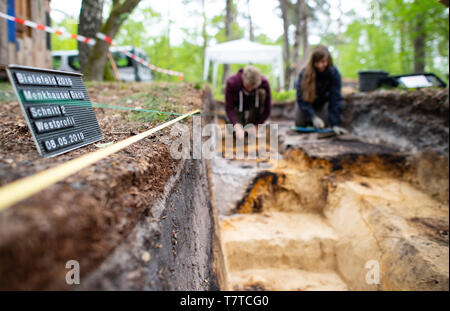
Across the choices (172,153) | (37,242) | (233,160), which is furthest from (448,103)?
(37,242)

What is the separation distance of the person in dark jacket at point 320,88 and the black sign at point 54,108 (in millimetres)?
3994

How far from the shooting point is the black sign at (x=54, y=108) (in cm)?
100

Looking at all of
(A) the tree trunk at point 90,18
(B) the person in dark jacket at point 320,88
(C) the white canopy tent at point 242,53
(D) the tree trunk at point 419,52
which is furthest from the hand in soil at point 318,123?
(C) the white canopy tent at point 242,53

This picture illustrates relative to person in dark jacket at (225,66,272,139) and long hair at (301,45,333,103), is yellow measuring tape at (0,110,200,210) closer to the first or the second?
person in dark jacket at (225,66,272,139)

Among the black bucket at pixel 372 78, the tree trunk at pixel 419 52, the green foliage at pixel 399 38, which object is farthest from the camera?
the tree trunk at pixel 419 52

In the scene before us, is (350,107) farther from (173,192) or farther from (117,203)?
(117,203)

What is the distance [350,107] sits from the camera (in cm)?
511

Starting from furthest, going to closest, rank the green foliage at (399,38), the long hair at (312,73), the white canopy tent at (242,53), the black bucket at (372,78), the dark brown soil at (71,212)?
1. the white canopy tent at (242,53)
2. the green foliage at (399,38)
3. the black bucket at (372,78)
4. the long hair at (312,73)
5. the dark brown soil at (71,212)

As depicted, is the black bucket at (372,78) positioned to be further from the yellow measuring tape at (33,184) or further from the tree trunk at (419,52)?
the yellow measuring tape at (33,184)

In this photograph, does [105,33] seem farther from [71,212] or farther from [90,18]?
[71,212]

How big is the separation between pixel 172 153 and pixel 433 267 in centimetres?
221

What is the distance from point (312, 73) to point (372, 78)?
1550mm

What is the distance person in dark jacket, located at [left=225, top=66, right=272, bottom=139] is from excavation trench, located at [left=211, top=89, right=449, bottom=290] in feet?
2.81

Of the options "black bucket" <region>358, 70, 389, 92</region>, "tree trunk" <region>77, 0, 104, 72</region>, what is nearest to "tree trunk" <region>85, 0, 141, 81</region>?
"tree trunk" <region>77, 0, 104, 72</region>
